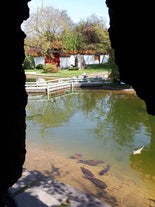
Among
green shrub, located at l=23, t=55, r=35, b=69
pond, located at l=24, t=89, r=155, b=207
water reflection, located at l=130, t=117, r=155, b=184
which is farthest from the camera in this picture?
green shrub, located at l=23, t=55, r=35, b=69

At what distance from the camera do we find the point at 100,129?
18016mm

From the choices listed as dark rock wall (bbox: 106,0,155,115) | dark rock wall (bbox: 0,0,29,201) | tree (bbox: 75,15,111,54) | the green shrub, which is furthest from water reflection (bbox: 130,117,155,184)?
the green shrub

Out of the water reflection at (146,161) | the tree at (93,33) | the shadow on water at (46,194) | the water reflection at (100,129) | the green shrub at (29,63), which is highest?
the tree at (93,33)

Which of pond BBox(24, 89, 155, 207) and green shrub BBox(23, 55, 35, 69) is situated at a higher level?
green shrub BBox(23, 55, 35, 69)

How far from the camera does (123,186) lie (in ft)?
34.5

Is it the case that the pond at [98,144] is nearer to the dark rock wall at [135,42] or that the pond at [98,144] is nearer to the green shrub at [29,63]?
the dark rock wall at [135,42]

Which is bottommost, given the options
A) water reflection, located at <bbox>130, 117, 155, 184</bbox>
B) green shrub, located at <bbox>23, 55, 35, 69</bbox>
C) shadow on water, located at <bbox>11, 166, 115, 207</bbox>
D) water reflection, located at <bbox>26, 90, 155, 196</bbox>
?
water reflection, located at <bbox>130, 117, 155, 184</bbox>

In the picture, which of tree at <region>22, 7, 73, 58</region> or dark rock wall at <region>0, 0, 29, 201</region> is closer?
dark rock wall at <region>0, 0, 29, 201</region>

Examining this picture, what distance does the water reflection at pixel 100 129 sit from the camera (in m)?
13.5

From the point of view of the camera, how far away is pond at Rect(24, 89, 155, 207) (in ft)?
34.7

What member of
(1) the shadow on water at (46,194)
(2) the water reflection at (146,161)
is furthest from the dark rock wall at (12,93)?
(2) the water reflection at (146,161)

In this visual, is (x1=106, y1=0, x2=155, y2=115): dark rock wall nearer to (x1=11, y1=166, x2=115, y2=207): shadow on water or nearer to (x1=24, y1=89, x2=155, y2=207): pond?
(x1=11, y1=166, x2=115, y2=207): shadow on water

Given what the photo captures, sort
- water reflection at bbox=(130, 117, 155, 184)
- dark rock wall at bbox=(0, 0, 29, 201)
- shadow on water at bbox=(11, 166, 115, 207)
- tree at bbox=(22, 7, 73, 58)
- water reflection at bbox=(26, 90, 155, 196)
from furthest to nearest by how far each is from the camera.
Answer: tree at bbox=(22, 7, 73, 58)
water reflection at bbox=(26, 90, 155, 196)
water reflection at bbox=(130, 117, 155, 184)
shadow on water at bbox=(11, 166, 115, 207)
dark rock wall at bbox=(0, 0, 29, 201)

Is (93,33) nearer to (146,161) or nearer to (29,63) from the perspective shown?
(29,63)
